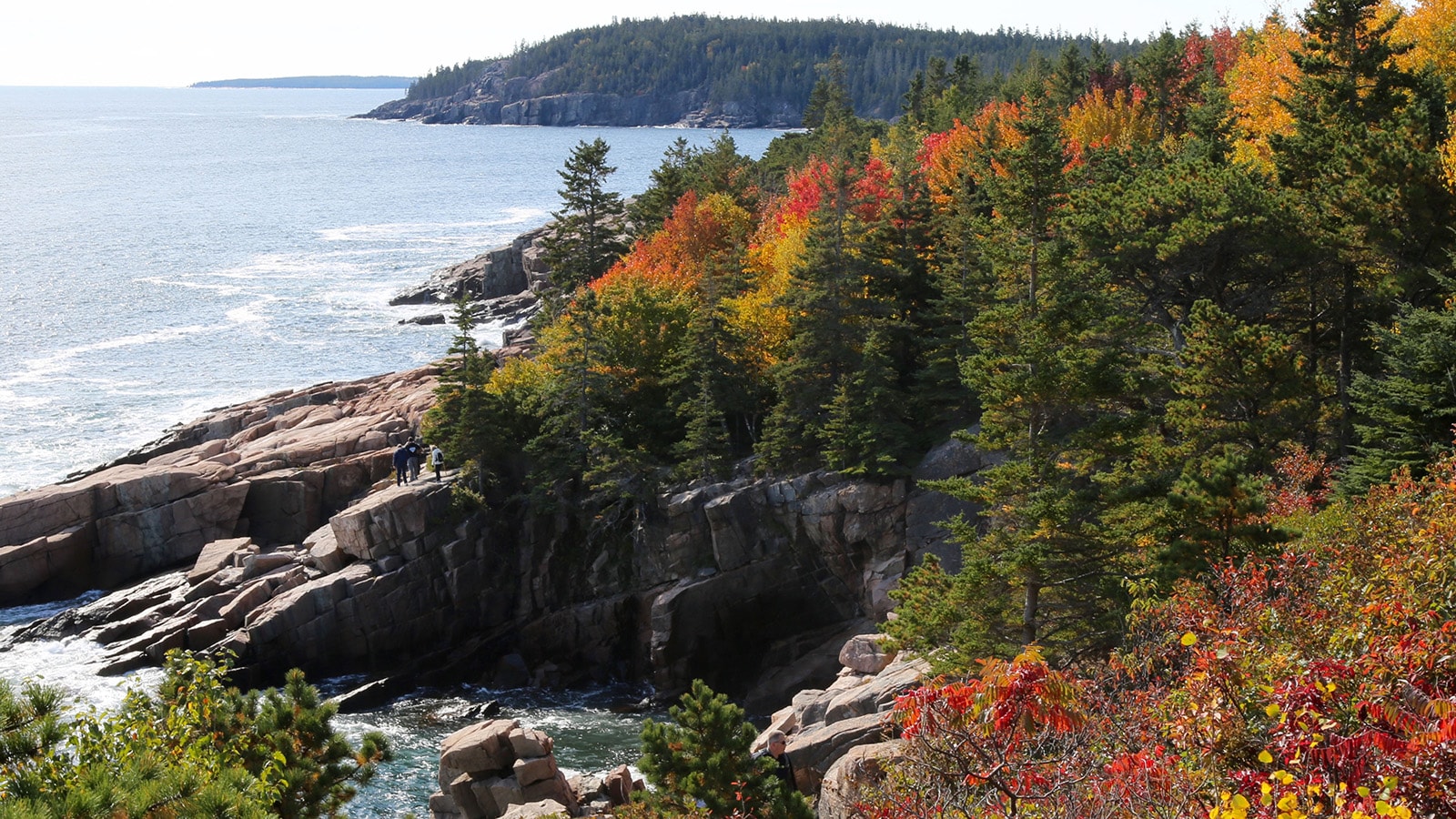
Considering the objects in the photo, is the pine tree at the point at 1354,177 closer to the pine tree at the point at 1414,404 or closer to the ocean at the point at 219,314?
the pine tree at the point at 1414,404

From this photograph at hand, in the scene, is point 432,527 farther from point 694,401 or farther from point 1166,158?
point 1166,158

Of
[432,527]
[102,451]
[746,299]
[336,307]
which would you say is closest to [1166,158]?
[746,299]

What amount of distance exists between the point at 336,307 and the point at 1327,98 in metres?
80.2

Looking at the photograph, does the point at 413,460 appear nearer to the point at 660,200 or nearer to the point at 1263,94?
the point at 660,200

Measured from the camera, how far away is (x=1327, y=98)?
109 ft

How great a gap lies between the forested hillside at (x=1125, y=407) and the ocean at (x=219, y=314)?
12393mm

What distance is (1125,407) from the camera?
3108 cm

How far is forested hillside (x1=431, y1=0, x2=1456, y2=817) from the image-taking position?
39.5 ft

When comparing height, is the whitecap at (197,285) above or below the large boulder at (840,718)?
above

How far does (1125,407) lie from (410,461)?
2932cm

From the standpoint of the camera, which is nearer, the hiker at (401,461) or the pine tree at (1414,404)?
the pine tree at (1414,404)

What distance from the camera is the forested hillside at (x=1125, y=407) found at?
12031mm

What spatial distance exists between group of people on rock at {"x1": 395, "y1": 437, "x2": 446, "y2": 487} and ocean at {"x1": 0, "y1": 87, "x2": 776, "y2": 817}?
→ 9.38 meters

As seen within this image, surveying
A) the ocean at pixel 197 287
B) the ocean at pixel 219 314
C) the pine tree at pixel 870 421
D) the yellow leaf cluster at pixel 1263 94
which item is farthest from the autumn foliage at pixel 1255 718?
the ocean at pixel 197 287
